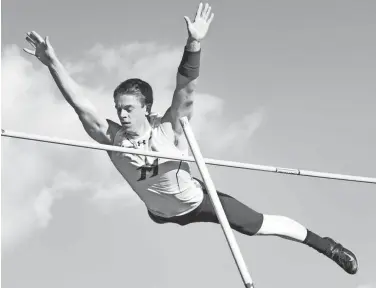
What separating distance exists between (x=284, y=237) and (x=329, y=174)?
2.12ft

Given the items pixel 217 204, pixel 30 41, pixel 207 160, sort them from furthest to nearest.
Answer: pixel 30 41, pixel 207 160, pixel 217 204

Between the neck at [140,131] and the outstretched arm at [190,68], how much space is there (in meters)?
0.24

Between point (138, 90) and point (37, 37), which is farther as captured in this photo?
point (138, 90)

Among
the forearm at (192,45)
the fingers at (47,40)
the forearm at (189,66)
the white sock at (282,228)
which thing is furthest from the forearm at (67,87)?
the white sock at (282,228)

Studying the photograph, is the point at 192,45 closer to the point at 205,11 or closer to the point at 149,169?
the point at 205,11

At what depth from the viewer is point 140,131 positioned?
696 cm

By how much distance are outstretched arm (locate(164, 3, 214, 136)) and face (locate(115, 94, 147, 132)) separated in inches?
10.5

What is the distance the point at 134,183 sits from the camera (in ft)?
22.7

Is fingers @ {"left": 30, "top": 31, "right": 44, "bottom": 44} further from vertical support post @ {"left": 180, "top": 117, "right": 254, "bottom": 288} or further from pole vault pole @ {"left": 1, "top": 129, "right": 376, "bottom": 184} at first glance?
vertical support post @ {"left": 180, "top": 117, "right": 254, "bottom": 288}

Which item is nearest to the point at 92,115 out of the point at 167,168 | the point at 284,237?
the point at 167,168

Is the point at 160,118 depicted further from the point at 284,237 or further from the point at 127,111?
the point at 284,237

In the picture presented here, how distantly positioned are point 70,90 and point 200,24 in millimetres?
1159

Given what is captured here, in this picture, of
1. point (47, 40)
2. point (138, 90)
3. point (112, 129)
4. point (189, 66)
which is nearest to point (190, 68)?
point (189, 66)

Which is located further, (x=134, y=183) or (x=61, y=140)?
(x=134, y=183)
